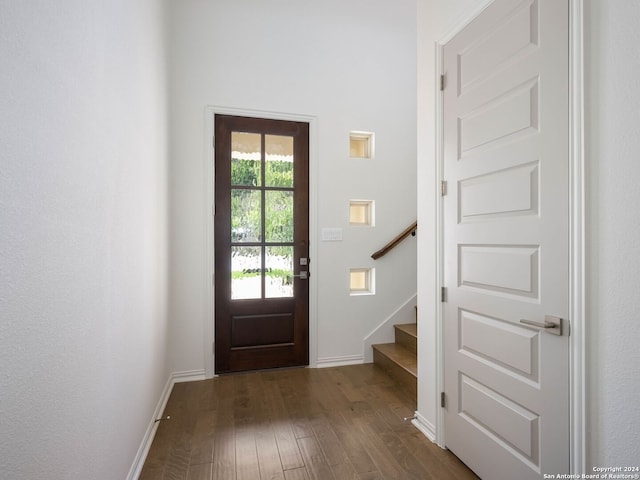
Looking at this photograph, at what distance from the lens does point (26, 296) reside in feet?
2.61

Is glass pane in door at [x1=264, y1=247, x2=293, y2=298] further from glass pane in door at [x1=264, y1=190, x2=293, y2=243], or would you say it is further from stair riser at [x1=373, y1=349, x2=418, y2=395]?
stair riser at [x1=373, y1=349, x2=418, y2=395]

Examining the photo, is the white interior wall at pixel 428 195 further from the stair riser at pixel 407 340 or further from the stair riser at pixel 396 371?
the stair riser at pixel 407 340

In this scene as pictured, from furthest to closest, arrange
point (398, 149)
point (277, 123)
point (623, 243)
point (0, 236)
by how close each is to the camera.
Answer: point (398, 149)
point (277, 123)
point (623, 243)
point (0, 236)

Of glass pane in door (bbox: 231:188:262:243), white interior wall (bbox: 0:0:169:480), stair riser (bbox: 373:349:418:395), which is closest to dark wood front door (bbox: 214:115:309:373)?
glass pane in door (bbox: 231:188:262:243)

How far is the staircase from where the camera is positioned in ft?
8.64

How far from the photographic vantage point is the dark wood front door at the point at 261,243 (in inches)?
117

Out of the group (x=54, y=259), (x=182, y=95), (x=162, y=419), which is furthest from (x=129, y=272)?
(x=182, y=95)

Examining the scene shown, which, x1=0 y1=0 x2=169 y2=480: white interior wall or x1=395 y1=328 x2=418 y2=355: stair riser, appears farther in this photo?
x1=395 y1=328 x2=418 y2=355: stair riser

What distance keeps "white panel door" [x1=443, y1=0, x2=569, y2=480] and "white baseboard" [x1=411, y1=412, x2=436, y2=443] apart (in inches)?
6.3

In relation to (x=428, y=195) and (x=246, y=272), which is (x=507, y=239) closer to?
(x=428, y=195)

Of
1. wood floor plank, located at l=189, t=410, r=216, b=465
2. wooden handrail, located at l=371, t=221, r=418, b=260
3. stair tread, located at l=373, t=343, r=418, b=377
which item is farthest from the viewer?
wooden handrail, located at l=371, t=221, r=418, b=260

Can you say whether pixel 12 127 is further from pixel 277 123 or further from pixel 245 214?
pixel 277 123

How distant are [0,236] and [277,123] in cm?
263

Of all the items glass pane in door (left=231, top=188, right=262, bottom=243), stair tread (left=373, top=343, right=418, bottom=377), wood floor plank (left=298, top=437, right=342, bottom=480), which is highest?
glass pane in door (left=231, top=188, right=262, bottom=243)
